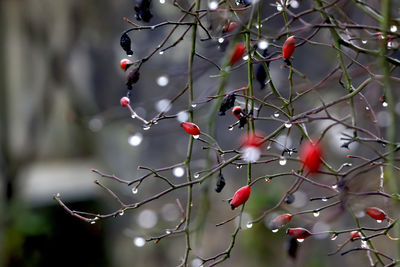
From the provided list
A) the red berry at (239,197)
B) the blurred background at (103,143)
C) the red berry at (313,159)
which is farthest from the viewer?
the blurred background at (103,143)

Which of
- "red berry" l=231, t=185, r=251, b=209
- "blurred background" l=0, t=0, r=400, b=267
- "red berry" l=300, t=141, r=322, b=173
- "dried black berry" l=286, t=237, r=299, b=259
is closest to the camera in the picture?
"red berry" l=300, t=141, r=322, b=173

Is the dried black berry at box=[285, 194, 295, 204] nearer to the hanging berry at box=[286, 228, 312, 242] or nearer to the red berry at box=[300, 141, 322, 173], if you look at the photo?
the hanging berry at box=[286, 228, 312, 242]

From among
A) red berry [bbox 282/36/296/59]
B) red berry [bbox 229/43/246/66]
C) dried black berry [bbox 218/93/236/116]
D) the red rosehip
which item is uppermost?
red berry [bbox 229/43/246/66]

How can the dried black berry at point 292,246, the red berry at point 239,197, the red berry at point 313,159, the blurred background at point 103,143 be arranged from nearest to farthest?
the red berry at point 313,159 → the red berry at point 239,197 → the dried black berry at point 292,246 → the blurred background at point 103,143

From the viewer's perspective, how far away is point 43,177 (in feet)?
12.4

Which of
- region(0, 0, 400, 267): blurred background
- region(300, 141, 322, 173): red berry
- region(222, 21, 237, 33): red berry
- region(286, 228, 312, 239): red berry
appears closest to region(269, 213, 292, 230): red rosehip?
region(286, 228, 312, 239): red berry

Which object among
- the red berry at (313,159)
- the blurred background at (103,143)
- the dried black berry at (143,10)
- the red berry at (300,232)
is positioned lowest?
the red berry at (300,232)

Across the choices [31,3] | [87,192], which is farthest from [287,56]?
[87,192]

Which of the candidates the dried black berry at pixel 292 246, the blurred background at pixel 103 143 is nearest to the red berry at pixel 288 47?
the dried black berry at pixel 292 246

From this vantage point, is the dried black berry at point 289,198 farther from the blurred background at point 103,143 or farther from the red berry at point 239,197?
the blurred background at point 103,143

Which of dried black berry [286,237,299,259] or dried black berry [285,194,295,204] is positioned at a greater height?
dried black berry [285,194,295,204]

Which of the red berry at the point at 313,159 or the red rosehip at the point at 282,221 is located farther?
the red rosehip at the point at 282,221

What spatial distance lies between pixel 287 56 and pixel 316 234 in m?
0.29

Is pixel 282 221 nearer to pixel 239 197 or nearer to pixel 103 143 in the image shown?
pixel 239 197
